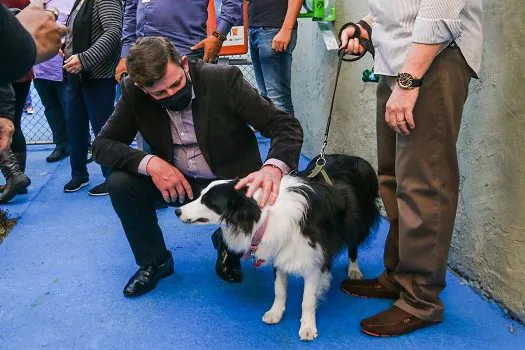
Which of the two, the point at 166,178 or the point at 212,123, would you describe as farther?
the point at 212,123

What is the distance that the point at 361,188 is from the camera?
237cm

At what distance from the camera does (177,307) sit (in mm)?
2322

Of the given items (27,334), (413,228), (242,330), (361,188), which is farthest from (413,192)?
(27,334)

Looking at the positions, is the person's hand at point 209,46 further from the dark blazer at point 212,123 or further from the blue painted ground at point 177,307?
the blue painted ground at point 177,307

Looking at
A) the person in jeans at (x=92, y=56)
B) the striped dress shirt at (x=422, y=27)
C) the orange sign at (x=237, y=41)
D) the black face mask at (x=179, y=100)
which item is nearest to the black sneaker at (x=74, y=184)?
the person in jeans at (x=92, y=56)

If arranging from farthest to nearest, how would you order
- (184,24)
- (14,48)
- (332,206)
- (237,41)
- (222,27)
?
(237,41) < (222,27) < (184,24) < (332,206) < (14,48)

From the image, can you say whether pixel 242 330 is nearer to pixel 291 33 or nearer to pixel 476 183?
pixel 476 183

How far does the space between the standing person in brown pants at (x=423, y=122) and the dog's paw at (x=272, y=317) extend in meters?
0.34

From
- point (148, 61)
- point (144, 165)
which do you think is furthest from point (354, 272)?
point (148, 61)

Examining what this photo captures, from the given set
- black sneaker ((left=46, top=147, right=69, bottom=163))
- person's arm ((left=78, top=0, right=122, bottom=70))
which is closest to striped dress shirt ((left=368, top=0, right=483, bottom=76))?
person's arm ((left=78, top=0, right=122, bottom=70))

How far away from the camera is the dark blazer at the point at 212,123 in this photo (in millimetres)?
2324

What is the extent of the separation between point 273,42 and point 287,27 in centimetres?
15

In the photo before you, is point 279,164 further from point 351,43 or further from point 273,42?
point 273,42

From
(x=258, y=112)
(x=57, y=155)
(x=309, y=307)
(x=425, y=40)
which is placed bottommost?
(x=57, y=155)
